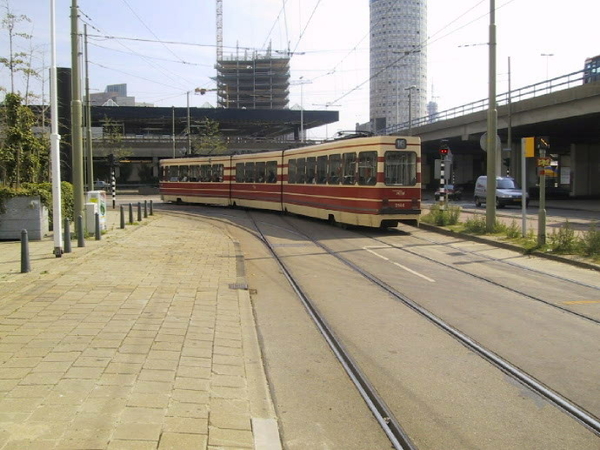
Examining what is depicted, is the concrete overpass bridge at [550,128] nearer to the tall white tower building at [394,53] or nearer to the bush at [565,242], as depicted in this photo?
the tall white tower building at [394,53]

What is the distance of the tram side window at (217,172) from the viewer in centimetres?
3384

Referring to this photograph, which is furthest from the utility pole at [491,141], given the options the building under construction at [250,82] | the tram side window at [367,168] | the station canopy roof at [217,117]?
the building under construction at [250,82]

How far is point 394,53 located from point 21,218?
48781mm

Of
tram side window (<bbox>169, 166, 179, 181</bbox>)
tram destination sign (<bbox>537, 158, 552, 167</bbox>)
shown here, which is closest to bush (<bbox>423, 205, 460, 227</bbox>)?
tram destination sign (<bbox>537, 158, 552, 167</bbox>)

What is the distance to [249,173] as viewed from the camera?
30.7 m

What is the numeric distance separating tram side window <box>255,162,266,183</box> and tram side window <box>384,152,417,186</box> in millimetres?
10950

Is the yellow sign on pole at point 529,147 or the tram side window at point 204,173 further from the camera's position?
the tram side window at point 204,173

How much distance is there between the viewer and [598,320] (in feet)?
26.1

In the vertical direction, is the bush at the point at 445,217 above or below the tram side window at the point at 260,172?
below

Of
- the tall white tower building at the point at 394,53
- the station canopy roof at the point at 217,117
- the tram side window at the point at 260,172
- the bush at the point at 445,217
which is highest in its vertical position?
the tall white tower building at the point at 394,53

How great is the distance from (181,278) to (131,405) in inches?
246

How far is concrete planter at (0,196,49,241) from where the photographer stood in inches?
607

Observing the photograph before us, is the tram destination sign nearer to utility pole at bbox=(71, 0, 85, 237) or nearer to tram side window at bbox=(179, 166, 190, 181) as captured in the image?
utility pole at bbox=(71, 0, 85, 237)

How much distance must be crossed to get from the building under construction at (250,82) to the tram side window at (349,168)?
9208 centimetres
